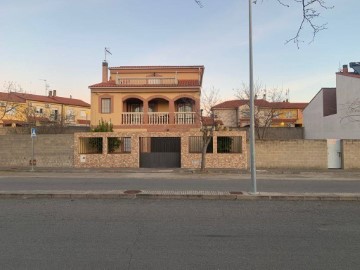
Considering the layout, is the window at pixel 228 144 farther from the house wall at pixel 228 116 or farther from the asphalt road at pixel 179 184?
the house wall at pixel 228 116

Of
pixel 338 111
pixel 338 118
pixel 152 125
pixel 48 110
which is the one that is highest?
pixel 48 110

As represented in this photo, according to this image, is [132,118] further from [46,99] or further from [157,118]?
[46,99]

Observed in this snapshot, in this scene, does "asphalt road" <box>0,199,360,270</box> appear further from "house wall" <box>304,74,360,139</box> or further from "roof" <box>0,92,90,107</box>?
"roof" <box>0,92,90,107</box>

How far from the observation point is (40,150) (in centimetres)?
2452

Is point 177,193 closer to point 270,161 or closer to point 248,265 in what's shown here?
point 248,265

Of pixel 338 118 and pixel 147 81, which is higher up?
pixel 147 81

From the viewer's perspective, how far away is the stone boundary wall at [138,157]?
76.4 ft

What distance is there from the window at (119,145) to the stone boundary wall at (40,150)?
2.68 m

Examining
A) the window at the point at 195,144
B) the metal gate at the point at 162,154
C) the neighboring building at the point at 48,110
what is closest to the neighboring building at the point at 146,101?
the metal gate at the point at 162,154

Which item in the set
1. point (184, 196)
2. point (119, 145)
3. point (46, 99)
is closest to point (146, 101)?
point (119, 145)

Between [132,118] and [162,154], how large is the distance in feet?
20.1

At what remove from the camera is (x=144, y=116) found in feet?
93.4

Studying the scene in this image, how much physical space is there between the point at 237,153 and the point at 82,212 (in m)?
16.1

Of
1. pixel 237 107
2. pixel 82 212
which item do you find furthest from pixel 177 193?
pixel 237 107
